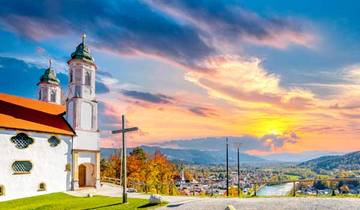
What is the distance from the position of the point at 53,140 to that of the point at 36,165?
9.07 ft

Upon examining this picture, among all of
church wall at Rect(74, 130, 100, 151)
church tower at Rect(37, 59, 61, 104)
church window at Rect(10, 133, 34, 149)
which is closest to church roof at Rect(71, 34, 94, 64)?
church wall at Rect(74, 130, 100, 151)

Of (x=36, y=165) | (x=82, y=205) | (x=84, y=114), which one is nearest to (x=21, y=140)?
(x=36, y=165)

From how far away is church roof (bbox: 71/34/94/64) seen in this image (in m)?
35.1

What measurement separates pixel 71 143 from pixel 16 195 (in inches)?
278

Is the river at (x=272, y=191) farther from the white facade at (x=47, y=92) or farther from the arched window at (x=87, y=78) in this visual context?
the white facade at (x=47, y=92)

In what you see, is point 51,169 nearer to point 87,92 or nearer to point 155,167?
point 87,92

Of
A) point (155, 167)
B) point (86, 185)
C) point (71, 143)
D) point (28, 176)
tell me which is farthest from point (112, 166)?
point (28, 176)

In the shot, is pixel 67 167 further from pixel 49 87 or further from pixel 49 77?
pixel 49 77


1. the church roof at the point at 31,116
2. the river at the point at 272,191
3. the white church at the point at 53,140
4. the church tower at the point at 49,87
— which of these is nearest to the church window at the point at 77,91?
the white church at the point at 53,140

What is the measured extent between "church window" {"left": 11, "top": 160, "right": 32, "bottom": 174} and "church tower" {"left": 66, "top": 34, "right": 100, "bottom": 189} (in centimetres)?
547

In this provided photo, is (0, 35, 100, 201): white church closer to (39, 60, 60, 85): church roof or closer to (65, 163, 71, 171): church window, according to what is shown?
(65, 163, 71, 171): church window

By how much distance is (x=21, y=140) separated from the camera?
1091 inches

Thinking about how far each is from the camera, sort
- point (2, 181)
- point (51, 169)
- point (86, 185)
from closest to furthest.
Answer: point (2, 181), point (51, 169), point (86, 185)

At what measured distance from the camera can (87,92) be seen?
35.2 metres
